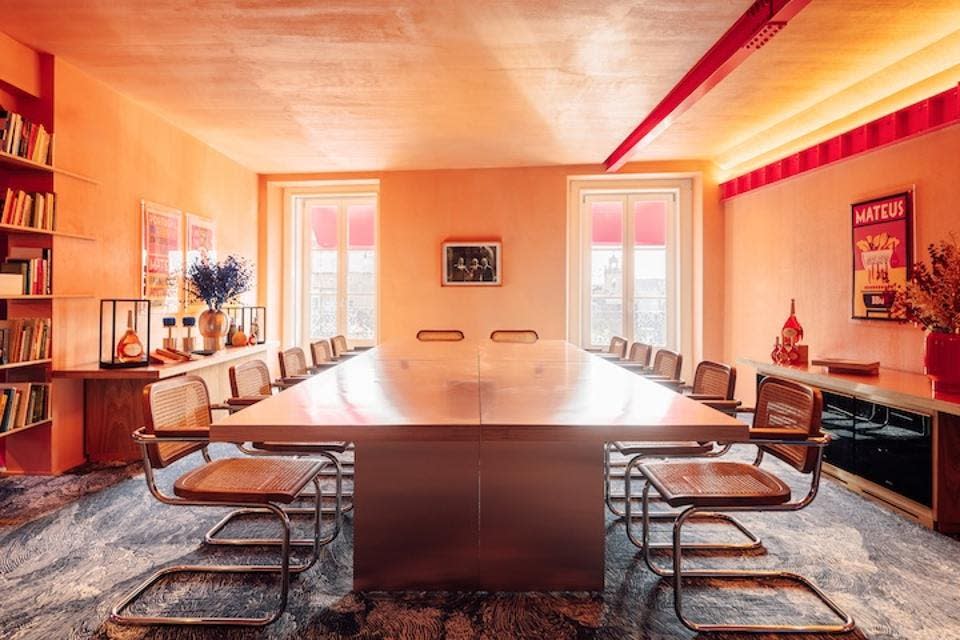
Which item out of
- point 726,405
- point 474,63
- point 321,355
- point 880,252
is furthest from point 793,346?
point 321,355

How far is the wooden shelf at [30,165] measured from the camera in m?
3.15

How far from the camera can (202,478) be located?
2037mm

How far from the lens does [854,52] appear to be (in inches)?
138

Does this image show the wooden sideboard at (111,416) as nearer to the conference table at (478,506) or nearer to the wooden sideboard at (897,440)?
the conference table at (478,506)

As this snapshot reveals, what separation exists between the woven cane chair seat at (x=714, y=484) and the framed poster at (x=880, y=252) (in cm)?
225

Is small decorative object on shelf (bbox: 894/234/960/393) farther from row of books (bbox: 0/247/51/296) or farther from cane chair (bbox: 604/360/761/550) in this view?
row of books (bbox: 0/247/51/296)

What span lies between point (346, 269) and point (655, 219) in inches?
165

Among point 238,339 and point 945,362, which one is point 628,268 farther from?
point 238,339

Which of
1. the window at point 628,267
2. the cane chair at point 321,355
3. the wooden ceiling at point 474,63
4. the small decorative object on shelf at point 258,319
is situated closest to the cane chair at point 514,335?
the window at point 628,267

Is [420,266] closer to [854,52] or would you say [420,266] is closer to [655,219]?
[655,219]

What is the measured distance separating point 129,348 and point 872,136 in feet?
18.8

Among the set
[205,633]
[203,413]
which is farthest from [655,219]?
[205,633]

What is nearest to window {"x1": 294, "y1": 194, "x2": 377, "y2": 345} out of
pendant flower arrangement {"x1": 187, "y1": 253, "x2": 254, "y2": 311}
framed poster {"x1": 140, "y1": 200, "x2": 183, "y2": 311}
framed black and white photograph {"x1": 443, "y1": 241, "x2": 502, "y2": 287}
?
framed black and white photograph {"x1": 443, "y1": 241, "x2": 502, "y2": 287}

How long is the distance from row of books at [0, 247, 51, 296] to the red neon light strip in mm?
5893
